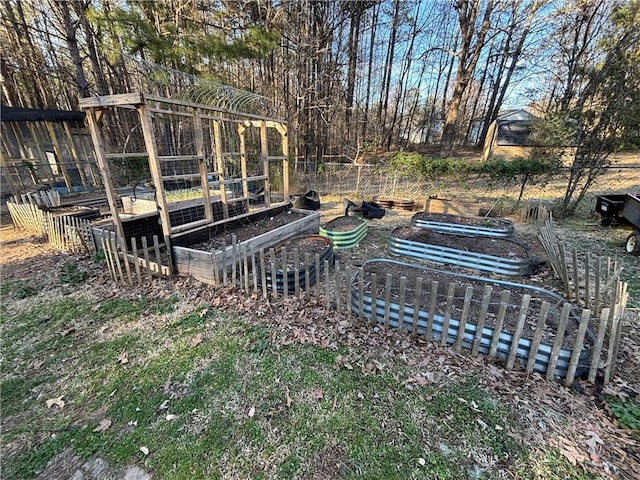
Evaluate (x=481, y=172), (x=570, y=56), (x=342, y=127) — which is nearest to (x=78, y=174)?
(x=342, y=127)

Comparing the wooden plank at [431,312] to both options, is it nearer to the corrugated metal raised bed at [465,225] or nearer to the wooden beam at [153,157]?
the corrugated metal raised bed at [465,225]

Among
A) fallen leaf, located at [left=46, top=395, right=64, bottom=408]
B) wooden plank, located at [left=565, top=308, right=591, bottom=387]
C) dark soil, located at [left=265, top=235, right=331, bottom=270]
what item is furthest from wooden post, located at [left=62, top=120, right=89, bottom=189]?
wooden plank, located at [left=565, top=308, right=591, bottom=387]

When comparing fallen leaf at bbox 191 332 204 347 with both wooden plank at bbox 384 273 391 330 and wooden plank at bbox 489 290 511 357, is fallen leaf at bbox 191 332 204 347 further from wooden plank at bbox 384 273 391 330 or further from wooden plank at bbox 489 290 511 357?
wooden plank at bbox 489 290 511 357

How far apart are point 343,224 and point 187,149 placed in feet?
26.7

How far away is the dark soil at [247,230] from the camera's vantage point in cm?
512

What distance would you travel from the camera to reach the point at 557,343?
243cm

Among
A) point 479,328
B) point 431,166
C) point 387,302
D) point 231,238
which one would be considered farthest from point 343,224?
point 431,166

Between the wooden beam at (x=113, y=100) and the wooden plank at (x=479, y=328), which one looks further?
the wooden beam at (x=113, y=100)

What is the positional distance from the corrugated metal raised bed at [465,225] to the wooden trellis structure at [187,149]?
372 cm

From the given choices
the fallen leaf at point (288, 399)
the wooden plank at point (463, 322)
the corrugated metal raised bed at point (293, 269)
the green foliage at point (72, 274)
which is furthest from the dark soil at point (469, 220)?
the green foliage at point (72, 274)

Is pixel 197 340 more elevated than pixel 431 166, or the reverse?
pixel 431 166

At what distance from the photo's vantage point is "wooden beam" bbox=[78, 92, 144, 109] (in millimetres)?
3760

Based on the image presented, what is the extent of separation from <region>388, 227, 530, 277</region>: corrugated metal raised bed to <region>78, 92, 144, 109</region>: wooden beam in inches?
193

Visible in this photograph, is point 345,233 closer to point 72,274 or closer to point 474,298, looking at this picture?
point 474,298
